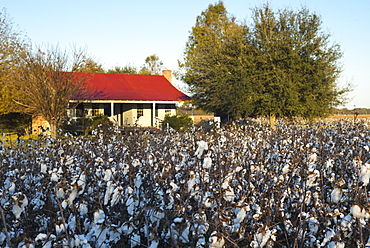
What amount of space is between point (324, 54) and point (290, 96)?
11.9 ft

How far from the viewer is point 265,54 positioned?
2280cm

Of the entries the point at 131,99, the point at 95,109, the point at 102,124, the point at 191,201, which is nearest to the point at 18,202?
the point at 191,201

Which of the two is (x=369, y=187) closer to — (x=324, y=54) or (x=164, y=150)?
A: (x=164, y=150)

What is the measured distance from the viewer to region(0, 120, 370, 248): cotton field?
2.87 meters

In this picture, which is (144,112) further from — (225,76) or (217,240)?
(217,240)

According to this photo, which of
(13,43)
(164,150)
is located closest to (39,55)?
(13,43)

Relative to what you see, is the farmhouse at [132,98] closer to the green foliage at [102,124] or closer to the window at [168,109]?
the window at [168,109]

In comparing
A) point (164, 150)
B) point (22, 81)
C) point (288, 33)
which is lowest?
point (164, 150)

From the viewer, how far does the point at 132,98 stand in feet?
90.7

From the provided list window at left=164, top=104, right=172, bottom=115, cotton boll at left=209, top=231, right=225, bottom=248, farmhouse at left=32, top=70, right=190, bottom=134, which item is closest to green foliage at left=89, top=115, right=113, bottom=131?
farmhouse at left=32, top=70, right=190, bottom=134

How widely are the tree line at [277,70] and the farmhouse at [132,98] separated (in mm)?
5883

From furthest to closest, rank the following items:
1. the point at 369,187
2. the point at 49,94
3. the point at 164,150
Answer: the point at 49,94 → the point at 164,150 → the point at 369,187

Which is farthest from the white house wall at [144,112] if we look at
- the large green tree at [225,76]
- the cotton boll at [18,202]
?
the cotton boll at [18,202]

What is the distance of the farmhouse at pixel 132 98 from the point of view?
27.7m
